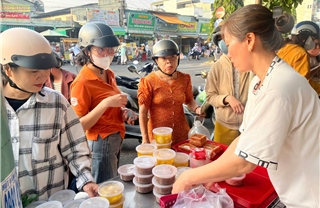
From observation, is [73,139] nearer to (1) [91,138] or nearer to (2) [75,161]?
(2) [75,161]

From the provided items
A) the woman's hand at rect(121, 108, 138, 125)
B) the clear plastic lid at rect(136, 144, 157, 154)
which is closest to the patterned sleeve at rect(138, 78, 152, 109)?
A: the woman's hand at rect(121, 108, 138, 125)

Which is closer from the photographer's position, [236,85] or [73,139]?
[73,139]

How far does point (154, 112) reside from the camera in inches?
90.1

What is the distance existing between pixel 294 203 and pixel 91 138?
1.57 meters

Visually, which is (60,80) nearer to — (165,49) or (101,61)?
(101,61)

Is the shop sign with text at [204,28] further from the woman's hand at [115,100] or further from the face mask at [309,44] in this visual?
the woman's hand at [115,100]

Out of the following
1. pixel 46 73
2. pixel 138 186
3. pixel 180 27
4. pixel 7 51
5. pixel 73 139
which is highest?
pixel 180 27

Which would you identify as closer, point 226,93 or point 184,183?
point 184,183

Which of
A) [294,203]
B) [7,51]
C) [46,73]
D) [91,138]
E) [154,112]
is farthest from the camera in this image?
[154,112]

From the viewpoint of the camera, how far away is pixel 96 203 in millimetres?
1105

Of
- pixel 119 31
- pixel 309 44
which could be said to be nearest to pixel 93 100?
pixel 309 44

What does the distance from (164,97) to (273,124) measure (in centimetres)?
139

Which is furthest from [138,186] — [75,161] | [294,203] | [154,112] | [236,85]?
[236,85]

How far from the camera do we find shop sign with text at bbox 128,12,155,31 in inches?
804
